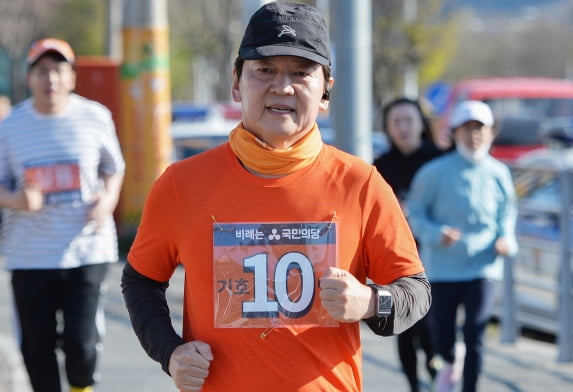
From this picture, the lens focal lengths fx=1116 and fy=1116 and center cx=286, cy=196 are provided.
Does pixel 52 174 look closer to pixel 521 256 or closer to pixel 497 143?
pixel 521 256

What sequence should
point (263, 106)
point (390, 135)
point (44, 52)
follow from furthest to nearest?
point (390, 135) → point (44, 52) → point (263, 106)

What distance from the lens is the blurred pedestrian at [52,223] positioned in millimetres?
5391

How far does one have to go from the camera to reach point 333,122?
295 inches

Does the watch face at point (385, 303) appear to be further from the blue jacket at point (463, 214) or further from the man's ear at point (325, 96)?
the blue jacket at point (463, 214)

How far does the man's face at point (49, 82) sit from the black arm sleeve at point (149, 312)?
8.37 feet

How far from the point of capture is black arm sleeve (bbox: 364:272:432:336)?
282 cm

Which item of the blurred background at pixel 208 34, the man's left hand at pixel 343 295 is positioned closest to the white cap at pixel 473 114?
the man's left hand at pixel 343 295

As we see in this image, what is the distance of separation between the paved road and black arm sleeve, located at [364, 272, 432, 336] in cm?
424

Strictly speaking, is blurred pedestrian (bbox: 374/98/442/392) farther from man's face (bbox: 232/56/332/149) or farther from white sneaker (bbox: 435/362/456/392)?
man's face (bbox: 232/56/332/149)

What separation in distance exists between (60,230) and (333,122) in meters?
2.56

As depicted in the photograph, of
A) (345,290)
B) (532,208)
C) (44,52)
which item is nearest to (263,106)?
(345,290)

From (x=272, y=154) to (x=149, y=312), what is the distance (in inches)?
22.2

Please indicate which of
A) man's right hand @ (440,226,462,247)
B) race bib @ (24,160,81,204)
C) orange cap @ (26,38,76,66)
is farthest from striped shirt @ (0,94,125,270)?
man's right hand @ (440,226,462,247)

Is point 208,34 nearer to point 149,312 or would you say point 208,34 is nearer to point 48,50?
point 48,50
